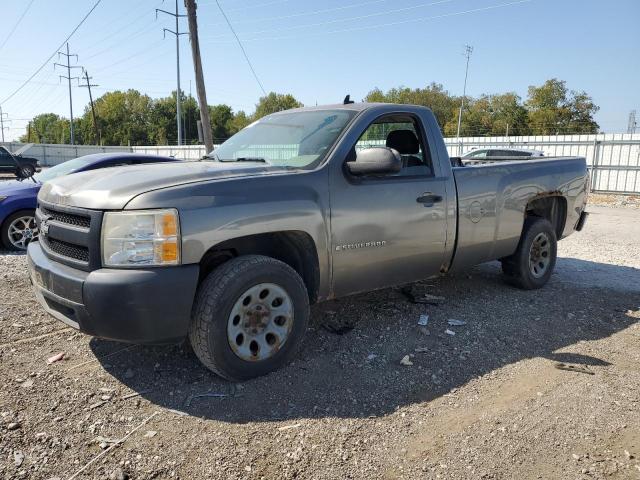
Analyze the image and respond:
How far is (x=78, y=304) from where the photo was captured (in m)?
3.09

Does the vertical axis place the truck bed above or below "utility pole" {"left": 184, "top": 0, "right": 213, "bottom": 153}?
below

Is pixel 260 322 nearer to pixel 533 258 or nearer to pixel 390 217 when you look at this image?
pixel 390 217

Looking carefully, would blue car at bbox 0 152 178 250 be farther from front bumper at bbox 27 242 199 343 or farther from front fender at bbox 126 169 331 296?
front bumper at bbox 27 242 199 343

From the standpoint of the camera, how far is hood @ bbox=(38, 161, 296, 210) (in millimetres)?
3135

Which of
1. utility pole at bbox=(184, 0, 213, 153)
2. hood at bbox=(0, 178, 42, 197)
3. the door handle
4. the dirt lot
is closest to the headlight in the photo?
the dirt lot

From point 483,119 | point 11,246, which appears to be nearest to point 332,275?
point 11,246

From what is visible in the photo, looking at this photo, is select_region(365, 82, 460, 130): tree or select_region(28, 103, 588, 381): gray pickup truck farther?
select_region(365, 82, 460, 130): tree

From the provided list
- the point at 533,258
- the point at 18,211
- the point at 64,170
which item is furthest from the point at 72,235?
the point at 64,170

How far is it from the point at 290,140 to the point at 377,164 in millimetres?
852

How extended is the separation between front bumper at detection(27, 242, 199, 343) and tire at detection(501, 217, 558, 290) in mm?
3910

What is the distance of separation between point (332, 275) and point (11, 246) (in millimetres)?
6038

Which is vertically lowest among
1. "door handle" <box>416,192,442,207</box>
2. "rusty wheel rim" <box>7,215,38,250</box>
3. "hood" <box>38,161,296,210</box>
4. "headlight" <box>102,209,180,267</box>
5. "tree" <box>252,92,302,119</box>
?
"rusty wheel rim" <box>7,215,38,250</box>

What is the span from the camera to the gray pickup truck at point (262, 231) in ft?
10.0

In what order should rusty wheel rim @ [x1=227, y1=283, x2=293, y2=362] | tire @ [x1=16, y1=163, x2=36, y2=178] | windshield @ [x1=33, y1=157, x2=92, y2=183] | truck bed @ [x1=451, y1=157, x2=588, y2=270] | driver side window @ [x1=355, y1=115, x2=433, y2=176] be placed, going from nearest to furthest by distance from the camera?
1. rusty wheel rim @ [x1=227, y1=283, x2=293, y2=362]
2. driver side window @ [x1=355, y1=115, x2=433, y2=176]
3. truck bed @ [x1=451, y1=157, x2=588, y2=270]
4. windshield @ [x1=33, y1=157, x2=92, y2=183]
5. tire @ [x1=16, y1=163, x2=36, y2=178]
